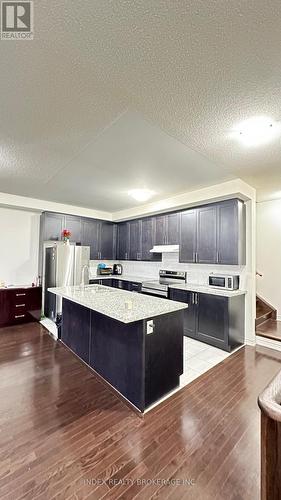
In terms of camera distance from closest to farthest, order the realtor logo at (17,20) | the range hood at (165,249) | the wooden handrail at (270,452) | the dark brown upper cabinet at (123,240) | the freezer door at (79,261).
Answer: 1. the wooden handrail at (270,452)
2. the realtor logo at (17,20)
3. the range hood at (165,249)
4. the freezer door at (79,261)
5. the dark brown upper cabinet at (123,240)

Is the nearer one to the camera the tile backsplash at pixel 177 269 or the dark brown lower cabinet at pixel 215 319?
the dark brown lower cabinet at pixel 215 319

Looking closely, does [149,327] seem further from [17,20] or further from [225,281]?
[17,20]

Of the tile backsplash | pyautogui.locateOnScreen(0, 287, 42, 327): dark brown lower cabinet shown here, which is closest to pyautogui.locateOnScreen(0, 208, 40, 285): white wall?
pyautogui.locateOnScreen(0, 287, 42, 327): dark brown lower cabinet

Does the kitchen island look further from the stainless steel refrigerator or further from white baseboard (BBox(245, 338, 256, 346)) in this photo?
the stainless steel refrigerator

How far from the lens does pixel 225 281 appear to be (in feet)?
12.6

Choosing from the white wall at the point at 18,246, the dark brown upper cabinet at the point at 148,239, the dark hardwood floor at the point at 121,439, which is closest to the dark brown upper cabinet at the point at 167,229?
the dark brown upper cabinet at the point at 148,239

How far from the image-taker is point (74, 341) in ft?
10.8

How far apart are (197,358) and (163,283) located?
194cm

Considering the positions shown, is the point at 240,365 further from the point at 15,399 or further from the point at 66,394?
the point at 15,399

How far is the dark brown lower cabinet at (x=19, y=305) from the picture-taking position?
4.52 meters

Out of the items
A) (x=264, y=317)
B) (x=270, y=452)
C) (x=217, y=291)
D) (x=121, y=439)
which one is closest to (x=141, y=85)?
(x=270, y=452)

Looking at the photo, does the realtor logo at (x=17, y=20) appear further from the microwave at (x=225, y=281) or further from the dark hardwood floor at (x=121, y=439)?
the microwave at (x=225, y=281)

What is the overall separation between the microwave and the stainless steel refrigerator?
2.78m

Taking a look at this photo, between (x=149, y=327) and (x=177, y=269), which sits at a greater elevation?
(x=177, y=269)
